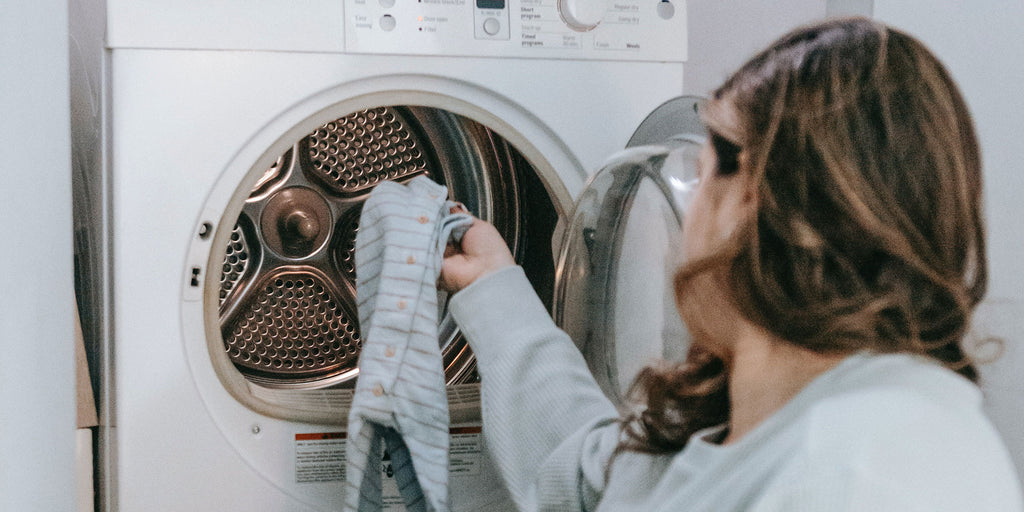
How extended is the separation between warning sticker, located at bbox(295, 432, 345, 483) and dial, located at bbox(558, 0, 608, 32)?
1.90 feet

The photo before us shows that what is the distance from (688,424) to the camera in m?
0.74

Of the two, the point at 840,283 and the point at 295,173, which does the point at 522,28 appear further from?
the point at 840,283

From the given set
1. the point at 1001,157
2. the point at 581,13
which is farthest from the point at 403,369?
the point at 1001,157

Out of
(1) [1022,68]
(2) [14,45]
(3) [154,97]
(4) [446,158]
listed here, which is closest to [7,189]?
(2) [14,45]

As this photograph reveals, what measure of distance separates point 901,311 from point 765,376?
0.10 m

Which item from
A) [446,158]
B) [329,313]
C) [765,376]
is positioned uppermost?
[446,158]

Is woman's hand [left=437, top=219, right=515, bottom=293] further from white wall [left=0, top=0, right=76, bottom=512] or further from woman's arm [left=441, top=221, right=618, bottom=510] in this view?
white wall [left=0, top=0, right=76, bottom=512]

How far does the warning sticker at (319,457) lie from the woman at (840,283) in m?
0.56

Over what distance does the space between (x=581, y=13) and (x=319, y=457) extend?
2.06 ft

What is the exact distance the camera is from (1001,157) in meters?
1.17

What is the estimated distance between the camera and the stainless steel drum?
1.19 meters

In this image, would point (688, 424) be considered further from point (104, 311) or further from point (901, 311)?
point (104, 311)

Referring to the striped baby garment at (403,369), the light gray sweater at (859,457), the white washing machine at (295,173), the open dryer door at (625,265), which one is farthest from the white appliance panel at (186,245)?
the light gray sweater at (859,457)

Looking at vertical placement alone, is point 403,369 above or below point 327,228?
below
